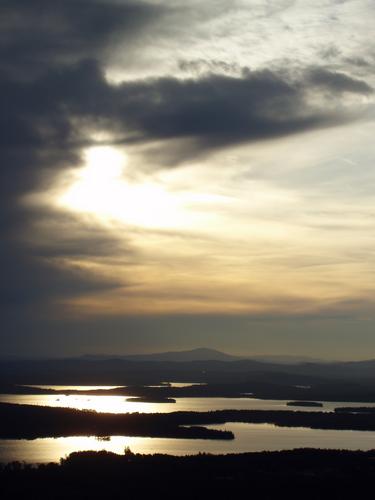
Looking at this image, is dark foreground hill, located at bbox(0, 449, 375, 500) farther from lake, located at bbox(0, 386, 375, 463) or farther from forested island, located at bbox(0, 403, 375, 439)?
forested island, located at bbox(0, 403, 375, 439)

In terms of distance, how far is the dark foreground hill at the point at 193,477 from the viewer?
70312mm

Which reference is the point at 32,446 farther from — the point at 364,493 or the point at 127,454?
the point at 364,493

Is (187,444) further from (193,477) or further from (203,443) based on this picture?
(193,477)

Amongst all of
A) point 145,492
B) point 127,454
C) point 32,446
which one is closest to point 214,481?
point 145,492

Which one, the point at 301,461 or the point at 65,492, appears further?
the point at 301,461

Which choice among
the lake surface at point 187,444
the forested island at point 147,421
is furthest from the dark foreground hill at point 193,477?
the forested island at point 147,421

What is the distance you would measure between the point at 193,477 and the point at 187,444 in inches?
1403

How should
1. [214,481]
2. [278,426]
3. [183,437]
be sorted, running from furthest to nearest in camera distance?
1. [278,426]
2. [183,437]
3. [214,481]

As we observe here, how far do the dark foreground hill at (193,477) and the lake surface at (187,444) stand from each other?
1038cm

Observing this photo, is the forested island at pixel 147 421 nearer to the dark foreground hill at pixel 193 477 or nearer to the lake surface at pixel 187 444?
the lake surface at pixel 187 444

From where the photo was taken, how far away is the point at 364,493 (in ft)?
236

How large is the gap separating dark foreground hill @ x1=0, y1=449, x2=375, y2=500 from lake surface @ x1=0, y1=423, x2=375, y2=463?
1038cm

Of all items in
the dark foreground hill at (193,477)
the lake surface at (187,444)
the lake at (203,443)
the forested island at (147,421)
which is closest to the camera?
the dark foreground hill at (193,477)

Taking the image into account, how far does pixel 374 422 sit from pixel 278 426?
17580 millimetres
